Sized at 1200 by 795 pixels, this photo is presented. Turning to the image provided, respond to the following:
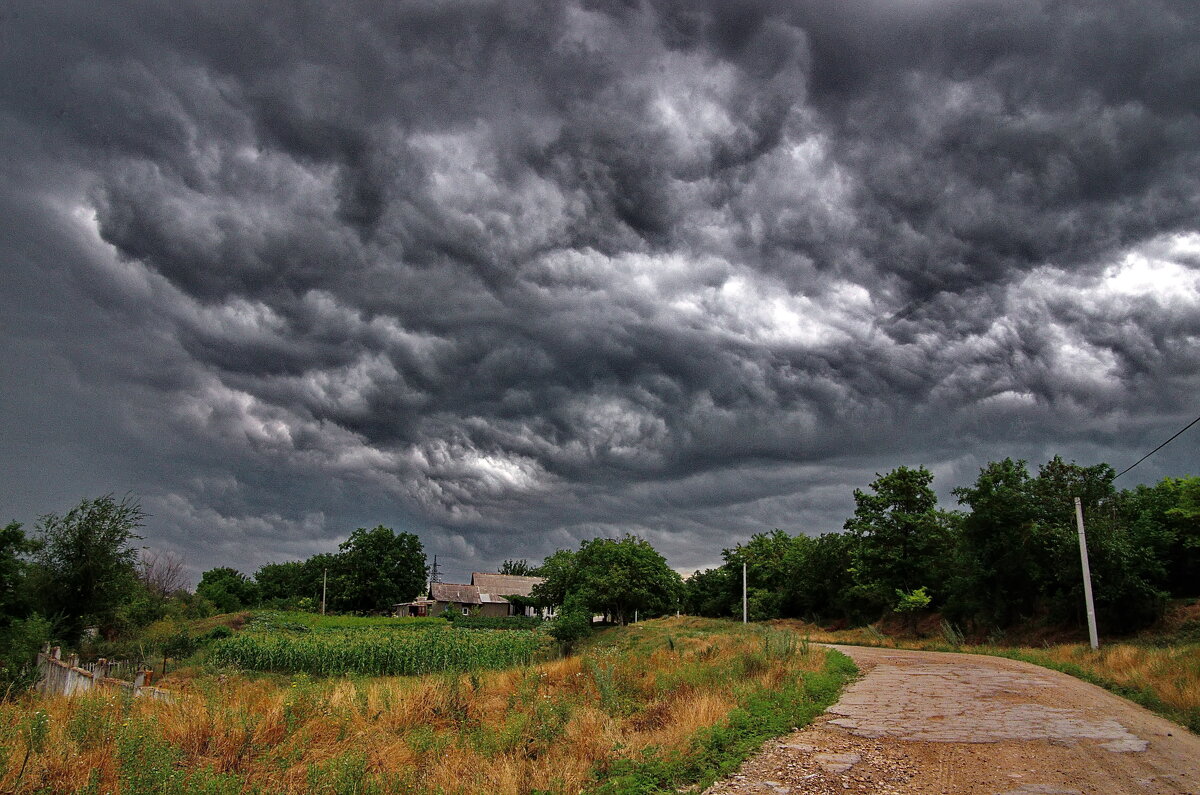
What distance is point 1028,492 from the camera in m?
33.0

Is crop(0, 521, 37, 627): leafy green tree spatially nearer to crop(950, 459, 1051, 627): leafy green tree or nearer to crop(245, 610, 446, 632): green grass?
crop(245, 610, 446, 632): green grass

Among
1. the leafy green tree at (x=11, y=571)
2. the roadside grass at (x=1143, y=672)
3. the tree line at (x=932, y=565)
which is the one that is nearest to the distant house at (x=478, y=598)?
the tree line at (x=932, y=565)

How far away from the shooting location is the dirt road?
716cm

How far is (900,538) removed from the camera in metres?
45.3

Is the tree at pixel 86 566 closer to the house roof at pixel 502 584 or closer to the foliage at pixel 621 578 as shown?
the foliage at pixel 621 578

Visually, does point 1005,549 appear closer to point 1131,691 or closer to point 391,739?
point 1131,691

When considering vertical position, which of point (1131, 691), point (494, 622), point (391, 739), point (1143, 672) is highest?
point (1143, 672)

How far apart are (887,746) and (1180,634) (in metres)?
24.6

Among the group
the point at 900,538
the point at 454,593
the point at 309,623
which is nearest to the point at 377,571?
the point at 454,593

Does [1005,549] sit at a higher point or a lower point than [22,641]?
higher

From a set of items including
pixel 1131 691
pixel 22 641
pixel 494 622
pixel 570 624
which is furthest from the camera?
pixel 494 622

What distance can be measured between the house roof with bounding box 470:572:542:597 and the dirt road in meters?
93.7

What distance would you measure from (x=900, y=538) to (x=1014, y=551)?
11962 mm

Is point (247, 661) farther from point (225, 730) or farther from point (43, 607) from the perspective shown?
point (225, 730)
